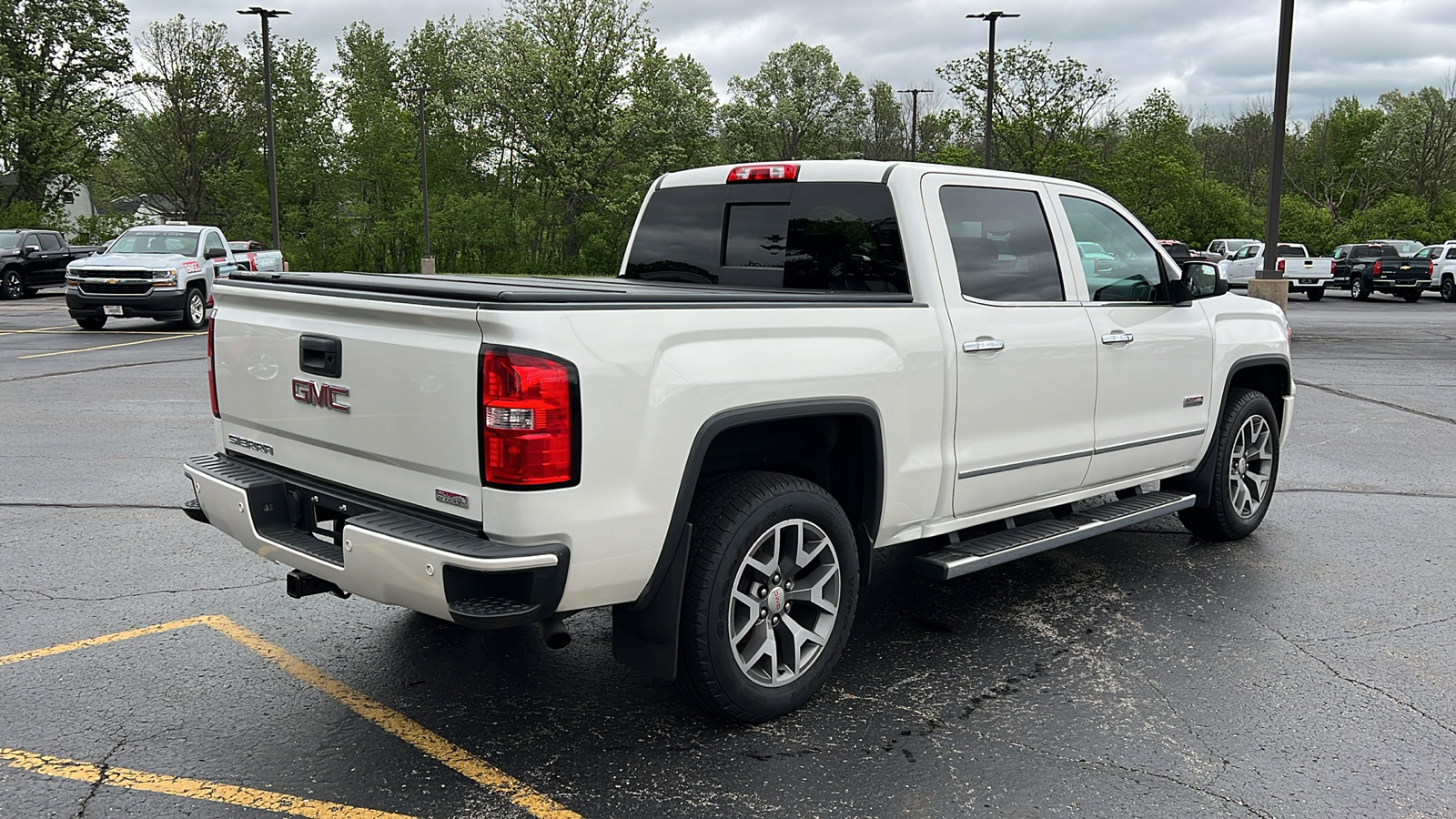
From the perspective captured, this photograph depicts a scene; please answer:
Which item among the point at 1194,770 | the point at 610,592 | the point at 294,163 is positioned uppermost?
the point at 294,163

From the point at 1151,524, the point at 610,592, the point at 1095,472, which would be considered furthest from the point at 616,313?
the point at 1151,524

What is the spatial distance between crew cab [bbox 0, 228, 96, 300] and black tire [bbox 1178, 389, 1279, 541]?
31.9 meters

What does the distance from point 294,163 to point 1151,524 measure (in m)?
46.5

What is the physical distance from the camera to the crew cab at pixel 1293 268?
33.2 m

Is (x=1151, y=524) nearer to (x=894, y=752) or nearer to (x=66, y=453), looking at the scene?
(x=894, y=752)

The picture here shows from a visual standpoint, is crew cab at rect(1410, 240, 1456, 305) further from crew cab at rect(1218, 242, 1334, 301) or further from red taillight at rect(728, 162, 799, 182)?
red taillight at rect(728, 162, 799, 182)

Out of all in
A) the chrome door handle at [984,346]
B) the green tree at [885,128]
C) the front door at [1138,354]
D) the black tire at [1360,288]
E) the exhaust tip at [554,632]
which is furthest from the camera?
the green tree at [885,128]

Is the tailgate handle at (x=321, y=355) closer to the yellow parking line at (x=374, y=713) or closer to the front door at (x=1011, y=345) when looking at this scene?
the yellow parking line at (x=374, y=713)

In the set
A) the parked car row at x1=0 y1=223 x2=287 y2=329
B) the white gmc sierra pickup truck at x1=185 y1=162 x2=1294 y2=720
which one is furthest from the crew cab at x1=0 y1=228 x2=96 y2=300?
the white gmc sierra pickup truck at x1=185 y1=162 x2=1294 y2=720

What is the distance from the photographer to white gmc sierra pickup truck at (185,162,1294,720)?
324 centimetres

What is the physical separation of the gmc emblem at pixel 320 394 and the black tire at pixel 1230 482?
179 inches

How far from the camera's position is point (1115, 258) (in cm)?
543

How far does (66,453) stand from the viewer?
8578 mm

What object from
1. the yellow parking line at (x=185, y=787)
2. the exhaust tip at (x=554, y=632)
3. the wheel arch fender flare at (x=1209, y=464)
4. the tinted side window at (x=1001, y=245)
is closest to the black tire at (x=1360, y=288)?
the wheel arch fender flare at (x=1209, y=464)
